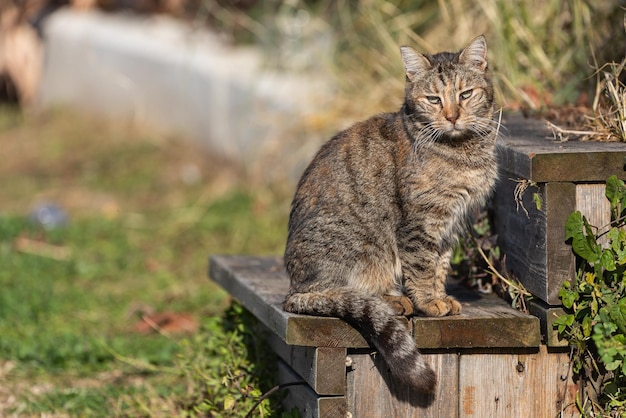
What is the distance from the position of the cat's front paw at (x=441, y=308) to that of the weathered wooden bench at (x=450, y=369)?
6 centimetres

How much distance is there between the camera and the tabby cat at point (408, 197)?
3322mm

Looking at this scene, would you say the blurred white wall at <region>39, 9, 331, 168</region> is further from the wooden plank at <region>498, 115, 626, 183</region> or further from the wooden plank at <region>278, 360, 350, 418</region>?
the wooden plank at <region>498, 115, 626, 183</region>

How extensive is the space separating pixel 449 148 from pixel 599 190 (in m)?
0.55

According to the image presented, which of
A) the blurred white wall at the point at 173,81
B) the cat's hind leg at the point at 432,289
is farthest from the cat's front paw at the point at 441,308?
the blurred white wall at the point at 173,81

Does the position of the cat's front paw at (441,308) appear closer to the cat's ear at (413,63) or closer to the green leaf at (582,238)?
the green leaf at (582,238)

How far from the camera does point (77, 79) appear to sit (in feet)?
35.4

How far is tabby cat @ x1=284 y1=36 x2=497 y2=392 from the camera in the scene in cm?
332

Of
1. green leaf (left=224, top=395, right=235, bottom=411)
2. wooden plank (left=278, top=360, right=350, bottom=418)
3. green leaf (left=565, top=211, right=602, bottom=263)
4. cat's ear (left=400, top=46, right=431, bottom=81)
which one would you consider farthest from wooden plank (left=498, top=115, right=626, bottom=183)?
green leaf (left=224, top=395, right=235, bottom=411)

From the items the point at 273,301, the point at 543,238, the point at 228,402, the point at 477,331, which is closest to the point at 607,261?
the point at 543,238

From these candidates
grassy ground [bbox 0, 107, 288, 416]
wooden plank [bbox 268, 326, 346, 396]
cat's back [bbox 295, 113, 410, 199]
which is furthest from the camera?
→ grassy ground [bbox 0, 107, 288, 416]

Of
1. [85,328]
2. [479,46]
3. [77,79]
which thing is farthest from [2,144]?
[479,46]

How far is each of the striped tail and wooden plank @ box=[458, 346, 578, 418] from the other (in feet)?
0.64

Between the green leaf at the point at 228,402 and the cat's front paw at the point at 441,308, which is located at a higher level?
the cat's front paw at the point at 441,308

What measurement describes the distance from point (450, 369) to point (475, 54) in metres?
1.15
